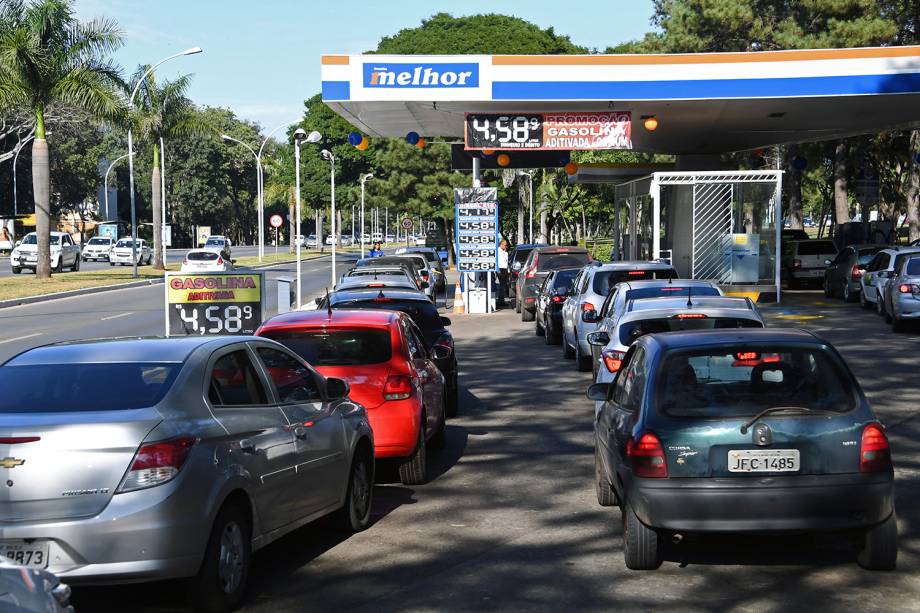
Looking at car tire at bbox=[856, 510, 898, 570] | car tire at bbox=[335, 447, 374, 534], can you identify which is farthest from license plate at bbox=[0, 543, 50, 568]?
car tire at bbox=[856, 510, 898, 570]

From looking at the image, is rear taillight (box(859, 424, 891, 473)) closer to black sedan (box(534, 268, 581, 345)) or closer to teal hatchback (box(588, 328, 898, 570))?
teal hatchback (box(588, 328, 898, 570))

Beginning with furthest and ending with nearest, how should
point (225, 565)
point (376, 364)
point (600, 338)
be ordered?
point (600, 338)
point (376, 364)
point (225, 565)

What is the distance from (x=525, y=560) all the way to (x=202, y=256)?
47.1 metres

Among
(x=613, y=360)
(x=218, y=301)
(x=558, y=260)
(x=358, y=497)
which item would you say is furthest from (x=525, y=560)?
(x=558, y=260)

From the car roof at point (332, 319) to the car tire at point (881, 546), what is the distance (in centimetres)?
450

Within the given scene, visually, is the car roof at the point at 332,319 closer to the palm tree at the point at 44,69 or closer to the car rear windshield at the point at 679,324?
the car rear windshield at the point at 679,324

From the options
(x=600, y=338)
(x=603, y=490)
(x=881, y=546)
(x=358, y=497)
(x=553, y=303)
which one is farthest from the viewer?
(x=553, y=303)

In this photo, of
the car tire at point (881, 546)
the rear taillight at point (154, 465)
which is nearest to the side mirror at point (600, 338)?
the car tire at point (881, 546)

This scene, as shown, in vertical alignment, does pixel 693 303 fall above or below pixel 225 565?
above

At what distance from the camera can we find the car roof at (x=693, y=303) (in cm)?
1225

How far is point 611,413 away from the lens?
8188 mm

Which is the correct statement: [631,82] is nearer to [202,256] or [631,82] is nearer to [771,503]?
[771,503]

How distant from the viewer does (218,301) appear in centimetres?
1698

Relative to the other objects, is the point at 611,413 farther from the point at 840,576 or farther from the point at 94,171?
the point at 94,171
